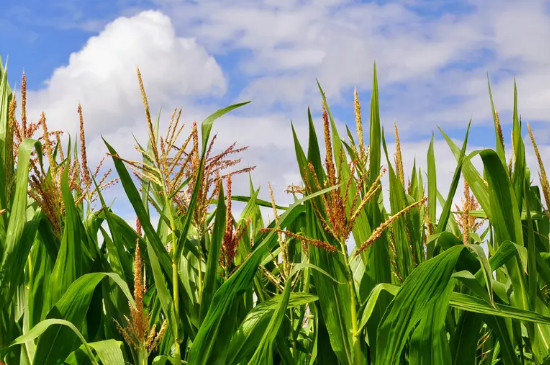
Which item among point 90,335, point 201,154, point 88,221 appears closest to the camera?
point 201,154

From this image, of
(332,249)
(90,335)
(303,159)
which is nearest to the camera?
(332,249)

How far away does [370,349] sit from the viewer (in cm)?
194

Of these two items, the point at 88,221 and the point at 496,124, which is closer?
the point at 496,124

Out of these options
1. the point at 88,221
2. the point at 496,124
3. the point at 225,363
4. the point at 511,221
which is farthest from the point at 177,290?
the point at 496,124

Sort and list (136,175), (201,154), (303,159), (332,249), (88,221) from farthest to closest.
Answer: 1. (88,221)
2. (136,175)
3. (303,159)
4. (201,154)
5. (332,249)

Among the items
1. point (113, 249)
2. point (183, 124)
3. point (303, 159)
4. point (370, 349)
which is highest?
point (183, 124)

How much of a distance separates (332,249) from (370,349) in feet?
1.51

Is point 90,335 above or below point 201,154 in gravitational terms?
below

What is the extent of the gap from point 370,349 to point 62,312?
98 centimetres

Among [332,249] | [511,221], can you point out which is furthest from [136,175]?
[511,221]

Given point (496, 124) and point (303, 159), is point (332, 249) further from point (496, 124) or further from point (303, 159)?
point (496, 124)

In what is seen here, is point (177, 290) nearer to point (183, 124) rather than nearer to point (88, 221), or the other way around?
point (183, 124)

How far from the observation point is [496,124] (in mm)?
2312

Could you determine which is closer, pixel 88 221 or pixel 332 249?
pixel 332 249
